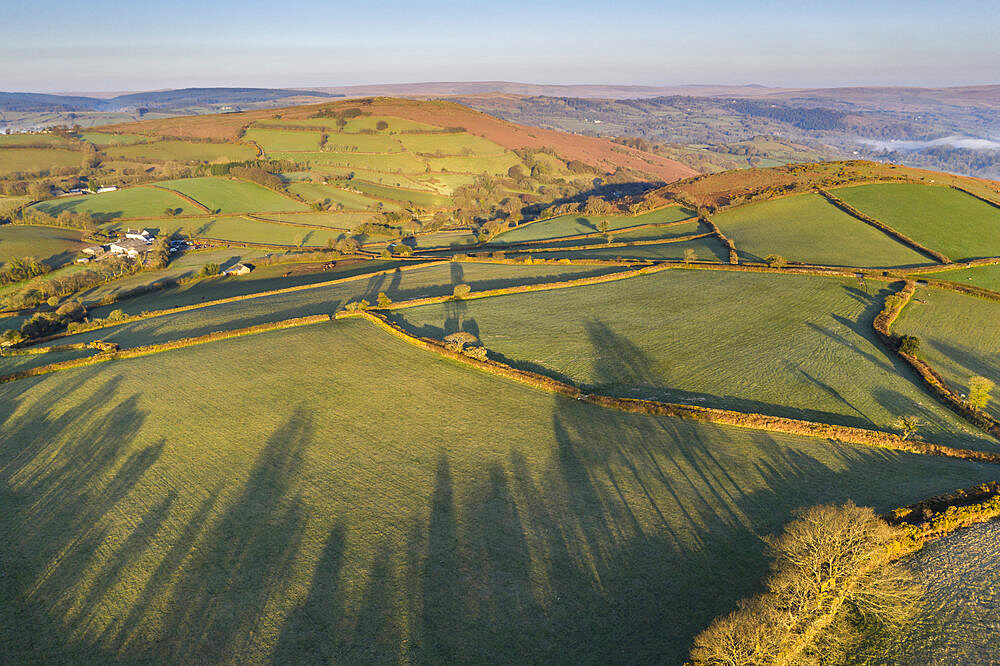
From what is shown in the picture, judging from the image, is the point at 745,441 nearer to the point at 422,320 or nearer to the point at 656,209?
the point at 422,320

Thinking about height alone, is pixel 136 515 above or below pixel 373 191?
below

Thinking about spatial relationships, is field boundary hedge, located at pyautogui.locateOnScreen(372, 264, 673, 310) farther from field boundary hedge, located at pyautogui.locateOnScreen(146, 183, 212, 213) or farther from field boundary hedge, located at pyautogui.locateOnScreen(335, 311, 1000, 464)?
field boundary hedge, located at pyautogui.locateOnScreen(146, 183, 212, 213)

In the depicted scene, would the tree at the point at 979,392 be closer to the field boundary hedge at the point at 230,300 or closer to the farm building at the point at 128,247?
the field boundary hedge at the point at 230,300

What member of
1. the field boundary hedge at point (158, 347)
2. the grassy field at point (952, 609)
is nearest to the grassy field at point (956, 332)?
the grassy field at point (952, 609)

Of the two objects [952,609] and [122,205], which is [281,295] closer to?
[952,609]

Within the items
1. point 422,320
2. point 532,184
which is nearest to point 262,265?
point 422,320

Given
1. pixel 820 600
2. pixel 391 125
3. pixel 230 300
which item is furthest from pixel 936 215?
pixel 391 125
